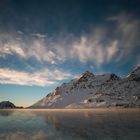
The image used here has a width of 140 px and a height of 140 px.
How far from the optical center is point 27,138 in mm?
27969

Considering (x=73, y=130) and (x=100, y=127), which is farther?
(x=100, y=127)

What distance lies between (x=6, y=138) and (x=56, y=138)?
6.40 metres

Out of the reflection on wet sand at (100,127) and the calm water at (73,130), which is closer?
the calm water at (73,130)

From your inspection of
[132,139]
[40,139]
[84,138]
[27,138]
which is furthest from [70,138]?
[132,139]

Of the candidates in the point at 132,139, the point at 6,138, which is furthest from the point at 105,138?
the point at 6,138

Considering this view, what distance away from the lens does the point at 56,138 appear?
27.1 m

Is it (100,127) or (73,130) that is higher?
(100,127)

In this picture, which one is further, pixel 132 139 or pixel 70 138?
pixel 70 138

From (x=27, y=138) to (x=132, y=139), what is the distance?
42.6 feet

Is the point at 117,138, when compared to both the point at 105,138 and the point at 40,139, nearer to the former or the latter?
the point at 105,138

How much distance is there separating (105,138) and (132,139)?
10.9 ft

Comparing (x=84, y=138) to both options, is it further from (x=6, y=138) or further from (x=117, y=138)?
(x=6, y=138)

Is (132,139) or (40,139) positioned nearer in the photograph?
(132,139)

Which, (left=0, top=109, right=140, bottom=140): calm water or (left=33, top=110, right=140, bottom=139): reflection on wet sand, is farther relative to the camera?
(left=33, top=110, right=140, bottom=139): reflection on wet sand
